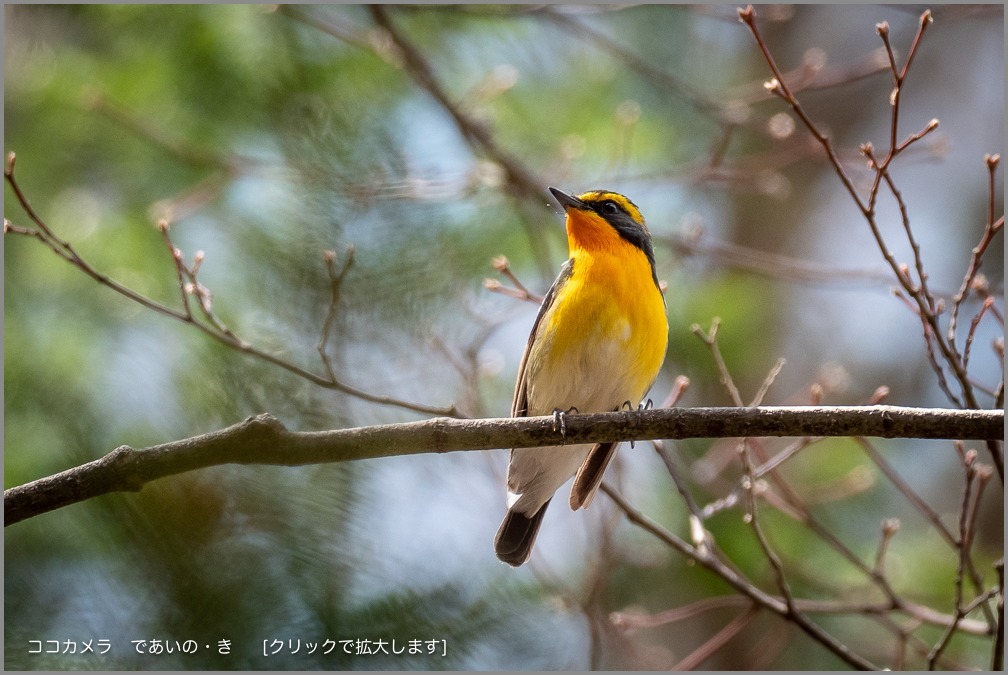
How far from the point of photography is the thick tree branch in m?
2.80

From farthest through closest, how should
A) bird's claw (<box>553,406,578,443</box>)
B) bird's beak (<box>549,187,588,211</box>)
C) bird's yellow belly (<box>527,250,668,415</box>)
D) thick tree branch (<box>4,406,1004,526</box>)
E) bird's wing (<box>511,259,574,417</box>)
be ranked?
bird's beak (<box>549,187,588,211</box>) → bird's wing (<box>511,259,574,417</box>) → bird's yellow belly (<box>527,250,668,415</box>) → bird's claw (<box>553,406,578,443</box>) → thick tree branch (<box>4,406,1004,526</box>)

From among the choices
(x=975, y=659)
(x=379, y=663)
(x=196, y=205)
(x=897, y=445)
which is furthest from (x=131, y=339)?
(x=897, y=445)

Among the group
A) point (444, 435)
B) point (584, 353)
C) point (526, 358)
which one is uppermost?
point (526, 358)

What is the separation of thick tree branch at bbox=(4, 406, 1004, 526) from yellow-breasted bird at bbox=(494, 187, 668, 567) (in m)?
0.99

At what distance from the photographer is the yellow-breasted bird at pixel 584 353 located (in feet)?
13.8

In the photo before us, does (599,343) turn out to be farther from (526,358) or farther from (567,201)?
(567,201)

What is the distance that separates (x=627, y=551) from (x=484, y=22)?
3776 millimetres

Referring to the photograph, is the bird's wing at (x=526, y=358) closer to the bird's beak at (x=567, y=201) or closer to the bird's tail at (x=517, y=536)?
the bird's beak at (x=567, y=201)

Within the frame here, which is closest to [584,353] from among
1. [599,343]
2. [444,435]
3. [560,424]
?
[599,343]

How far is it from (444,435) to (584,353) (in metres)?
1.25

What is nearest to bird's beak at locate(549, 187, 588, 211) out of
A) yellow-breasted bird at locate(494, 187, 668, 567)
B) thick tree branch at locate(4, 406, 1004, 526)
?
yellow-breasted bird at locate(494, 187, 668, 567)

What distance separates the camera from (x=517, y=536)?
15.3 ft

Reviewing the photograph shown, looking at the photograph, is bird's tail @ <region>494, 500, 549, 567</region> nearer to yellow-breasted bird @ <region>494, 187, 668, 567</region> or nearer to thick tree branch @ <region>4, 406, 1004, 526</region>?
yellow-breasted bird @ <region>494, 187, 668, 567</region>

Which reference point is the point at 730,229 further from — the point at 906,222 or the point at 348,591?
the point at 348,591
